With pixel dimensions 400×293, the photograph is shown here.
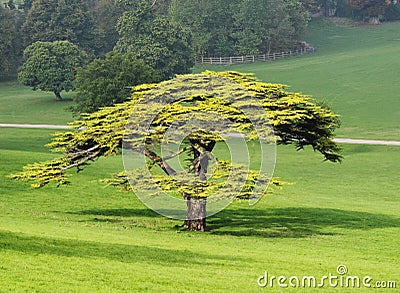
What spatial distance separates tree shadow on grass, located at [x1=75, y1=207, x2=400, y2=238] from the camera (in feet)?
88.3

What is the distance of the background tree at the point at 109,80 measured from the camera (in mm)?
56906

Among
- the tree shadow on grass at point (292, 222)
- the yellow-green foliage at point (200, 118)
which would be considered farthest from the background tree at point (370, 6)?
the yellow-green foliage at point (200, 118)

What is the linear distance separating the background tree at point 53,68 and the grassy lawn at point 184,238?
4157 cm

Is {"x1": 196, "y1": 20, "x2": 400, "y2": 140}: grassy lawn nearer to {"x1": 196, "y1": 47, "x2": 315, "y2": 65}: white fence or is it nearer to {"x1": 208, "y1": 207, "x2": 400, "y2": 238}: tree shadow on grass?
{"x1": 196, "y1": 47, "x2": 315, "y2": 65}: white fence

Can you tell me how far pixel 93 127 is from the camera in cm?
2742

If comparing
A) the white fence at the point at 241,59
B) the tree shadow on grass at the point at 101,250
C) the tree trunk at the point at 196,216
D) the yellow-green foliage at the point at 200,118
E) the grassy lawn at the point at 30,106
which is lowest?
the grassy lawn at the point at 30,106

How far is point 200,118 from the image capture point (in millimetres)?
25562

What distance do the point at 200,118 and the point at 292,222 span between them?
608cm

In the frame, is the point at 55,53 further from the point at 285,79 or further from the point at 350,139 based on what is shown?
the point at 350,139

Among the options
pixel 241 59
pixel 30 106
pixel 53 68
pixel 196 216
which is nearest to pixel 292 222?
pixel 196 216

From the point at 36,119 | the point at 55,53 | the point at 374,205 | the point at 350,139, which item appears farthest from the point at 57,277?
the point at 55,53

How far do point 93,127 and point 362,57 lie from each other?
80924 mm

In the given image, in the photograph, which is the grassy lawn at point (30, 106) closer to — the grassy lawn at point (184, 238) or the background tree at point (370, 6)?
the grassy lawn at point (184, 238)

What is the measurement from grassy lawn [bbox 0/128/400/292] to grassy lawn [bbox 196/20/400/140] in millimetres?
26376
